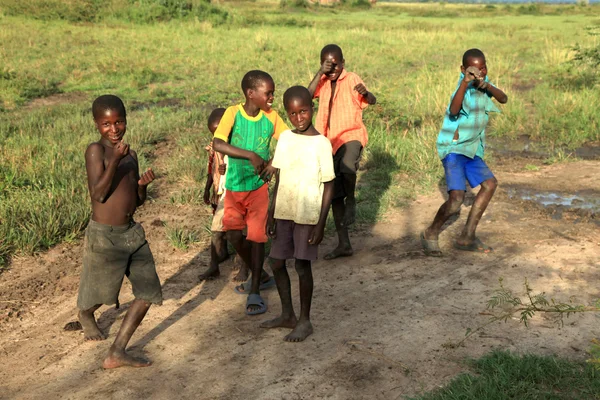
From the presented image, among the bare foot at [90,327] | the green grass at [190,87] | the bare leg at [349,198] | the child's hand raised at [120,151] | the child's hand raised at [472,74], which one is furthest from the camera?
the green grass at [190,87]

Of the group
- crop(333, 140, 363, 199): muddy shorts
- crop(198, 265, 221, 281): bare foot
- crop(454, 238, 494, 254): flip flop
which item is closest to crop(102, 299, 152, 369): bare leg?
crop(198, 265, 221, 281): bare foot

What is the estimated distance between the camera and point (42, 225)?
18.5ft

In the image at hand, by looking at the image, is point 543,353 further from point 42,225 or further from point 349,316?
point 42,225

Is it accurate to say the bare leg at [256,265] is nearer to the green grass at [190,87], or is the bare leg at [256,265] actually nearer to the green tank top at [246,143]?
the green tank top at [246,143]

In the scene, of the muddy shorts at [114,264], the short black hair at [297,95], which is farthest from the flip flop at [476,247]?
the muddy shorts at [114,264]

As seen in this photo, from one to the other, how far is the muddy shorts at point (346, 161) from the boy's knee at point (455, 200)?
810 mm

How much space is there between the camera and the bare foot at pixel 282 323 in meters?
4.08

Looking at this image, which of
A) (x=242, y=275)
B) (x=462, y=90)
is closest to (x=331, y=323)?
(x=242, y=275)

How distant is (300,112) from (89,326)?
1.86 m

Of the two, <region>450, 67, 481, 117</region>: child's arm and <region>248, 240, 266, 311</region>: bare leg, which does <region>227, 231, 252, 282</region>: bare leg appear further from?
<region>450, 67, 481, 117</region>: child's arm

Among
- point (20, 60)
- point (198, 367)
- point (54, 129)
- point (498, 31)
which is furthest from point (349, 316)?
point (498, 31)

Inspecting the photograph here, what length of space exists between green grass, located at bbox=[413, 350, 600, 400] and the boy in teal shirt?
190 centimetres

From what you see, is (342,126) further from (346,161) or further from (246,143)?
(246,143)

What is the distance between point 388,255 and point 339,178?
766 mm
